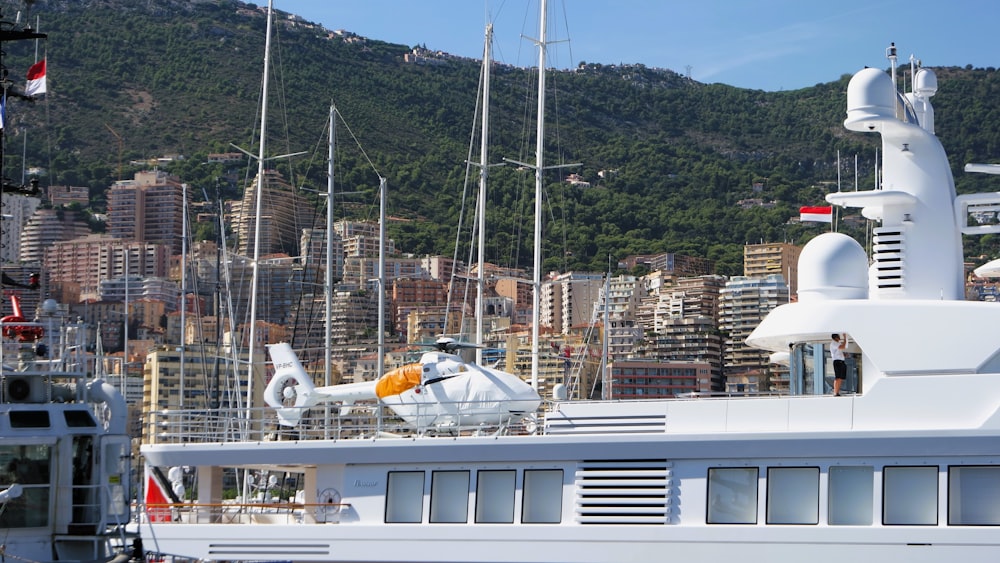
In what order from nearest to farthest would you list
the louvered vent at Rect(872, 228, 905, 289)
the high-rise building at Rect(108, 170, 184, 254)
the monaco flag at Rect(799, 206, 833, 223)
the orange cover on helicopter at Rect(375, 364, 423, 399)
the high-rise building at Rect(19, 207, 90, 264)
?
the louvered vent at Rect(872, 228, 905, 289), the monaco flag at Rect(799, 206, 833, 223), the orange cover on helicopter at Rect(375, 364, 423, 399), the high-rise building at Rect(108, 170, 184, 254), the high-rise building at Rect(19, 207, 90, 264)

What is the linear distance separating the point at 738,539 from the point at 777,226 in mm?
102446

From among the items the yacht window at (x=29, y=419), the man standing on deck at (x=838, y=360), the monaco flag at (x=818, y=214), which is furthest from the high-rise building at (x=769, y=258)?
the yacht window at (x=29, y=419)

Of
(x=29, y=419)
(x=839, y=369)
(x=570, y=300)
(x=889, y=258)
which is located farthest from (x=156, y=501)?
(x=570, y=300)

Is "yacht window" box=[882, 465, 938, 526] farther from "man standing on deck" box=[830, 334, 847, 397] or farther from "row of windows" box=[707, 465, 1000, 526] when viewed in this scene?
"man standing on deck" box=[830, 334, 847, 397]

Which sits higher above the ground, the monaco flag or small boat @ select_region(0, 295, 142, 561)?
the monaco flag

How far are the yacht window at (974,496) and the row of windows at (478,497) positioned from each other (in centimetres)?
497

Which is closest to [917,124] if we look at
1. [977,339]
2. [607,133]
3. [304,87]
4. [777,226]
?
[977,339]

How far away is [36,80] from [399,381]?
6.83 metres

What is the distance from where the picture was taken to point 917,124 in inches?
755

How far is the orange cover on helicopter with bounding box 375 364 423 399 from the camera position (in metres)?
20.7

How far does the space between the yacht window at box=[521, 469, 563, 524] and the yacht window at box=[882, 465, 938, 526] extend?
4.21 m

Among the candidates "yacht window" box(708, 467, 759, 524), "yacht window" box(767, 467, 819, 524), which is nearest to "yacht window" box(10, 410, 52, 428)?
"yacht window" box(708, 467, 759, 524)

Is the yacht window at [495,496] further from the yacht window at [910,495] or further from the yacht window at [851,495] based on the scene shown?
the yacht window at [910,495]

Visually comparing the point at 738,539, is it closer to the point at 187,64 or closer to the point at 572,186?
the point at 572,186
